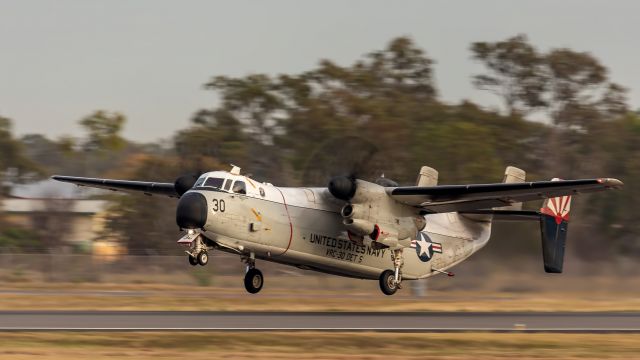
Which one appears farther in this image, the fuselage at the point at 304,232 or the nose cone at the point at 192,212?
the fuselage at the point at 304,232

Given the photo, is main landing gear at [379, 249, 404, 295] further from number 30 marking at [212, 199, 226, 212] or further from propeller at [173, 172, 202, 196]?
number 30 marking at [212, 199, 226, 212]

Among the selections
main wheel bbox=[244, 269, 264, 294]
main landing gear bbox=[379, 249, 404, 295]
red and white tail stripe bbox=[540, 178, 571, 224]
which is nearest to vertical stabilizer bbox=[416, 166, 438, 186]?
main landing gear bbox=[379, 249, 404, 295]

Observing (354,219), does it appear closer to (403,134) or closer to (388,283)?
(388,283)

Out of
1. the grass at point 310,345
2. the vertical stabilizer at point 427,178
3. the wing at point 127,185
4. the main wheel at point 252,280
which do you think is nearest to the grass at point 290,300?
the main wheel at point 252,280

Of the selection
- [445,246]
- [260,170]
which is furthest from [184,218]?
[260,170]

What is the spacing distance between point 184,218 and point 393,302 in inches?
557

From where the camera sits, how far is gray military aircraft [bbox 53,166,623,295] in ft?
86.7

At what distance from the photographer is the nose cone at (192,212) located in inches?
990

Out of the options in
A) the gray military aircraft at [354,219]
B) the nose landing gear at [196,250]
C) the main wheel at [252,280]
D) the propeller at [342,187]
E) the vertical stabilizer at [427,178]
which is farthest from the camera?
the vertical stabilizer at [427,178]

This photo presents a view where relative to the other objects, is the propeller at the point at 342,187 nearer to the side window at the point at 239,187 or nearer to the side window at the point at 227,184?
the side window at the point at 239,187

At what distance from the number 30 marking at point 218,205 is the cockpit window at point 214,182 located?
545 millimetres

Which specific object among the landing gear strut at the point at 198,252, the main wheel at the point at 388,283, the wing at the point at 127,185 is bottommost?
the main wheel at the point at 388,283

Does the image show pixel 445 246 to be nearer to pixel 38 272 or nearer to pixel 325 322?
pixel 325 322

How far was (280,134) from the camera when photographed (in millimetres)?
69375
